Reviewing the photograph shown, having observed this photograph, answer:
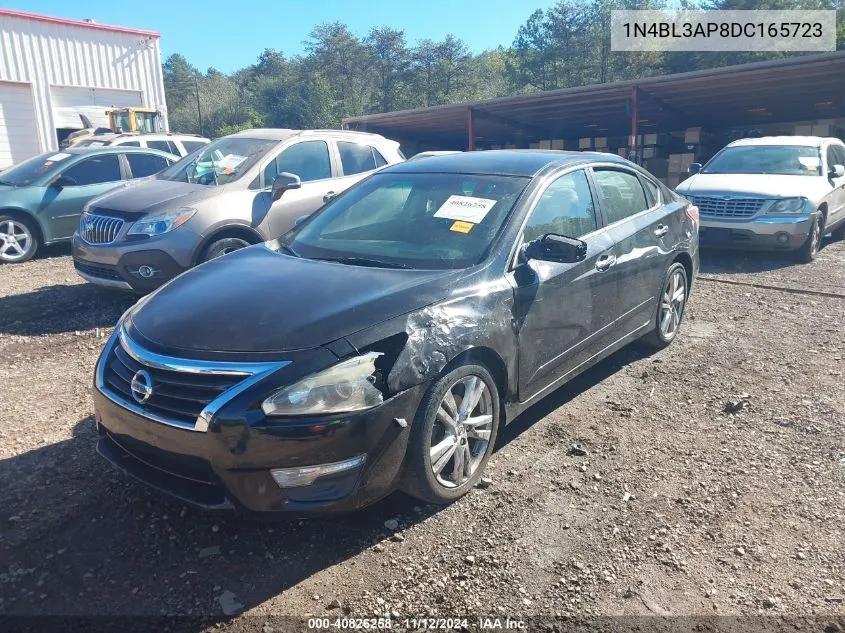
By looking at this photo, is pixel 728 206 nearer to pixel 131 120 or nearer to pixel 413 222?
pixel 413 222

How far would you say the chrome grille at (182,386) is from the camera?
101 inches

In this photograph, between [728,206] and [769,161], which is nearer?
[728,206]

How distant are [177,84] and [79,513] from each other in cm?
8126

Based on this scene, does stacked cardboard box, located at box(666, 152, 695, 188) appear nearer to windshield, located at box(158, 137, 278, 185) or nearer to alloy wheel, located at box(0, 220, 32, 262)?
windshield, located at box(158, 137, 278, 185)

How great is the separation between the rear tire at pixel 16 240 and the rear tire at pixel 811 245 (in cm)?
1059

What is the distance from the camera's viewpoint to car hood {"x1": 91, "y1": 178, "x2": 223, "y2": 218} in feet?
20.4

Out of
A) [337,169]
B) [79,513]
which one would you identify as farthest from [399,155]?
[79,513]

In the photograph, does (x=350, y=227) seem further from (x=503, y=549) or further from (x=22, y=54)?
(x=22, y=54)

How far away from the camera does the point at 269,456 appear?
2543mm

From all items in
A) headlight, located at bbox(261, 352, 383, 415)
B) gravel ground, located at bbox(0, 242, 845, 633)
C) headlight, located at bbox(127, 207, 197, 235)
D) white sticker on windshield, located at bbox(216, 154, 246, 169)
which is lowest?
gravel ground, located at bbox(0, 242, 845, 633)

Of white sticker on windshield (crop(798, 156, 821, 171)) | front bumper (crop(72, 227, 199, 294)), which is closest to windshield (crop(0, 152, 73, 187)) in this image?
front bumper (crop(72, 227, 199, 294))

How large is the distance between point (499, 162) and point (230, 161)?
3801 mm

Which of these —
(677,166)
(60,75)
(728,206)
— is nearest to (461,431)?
(728,206)

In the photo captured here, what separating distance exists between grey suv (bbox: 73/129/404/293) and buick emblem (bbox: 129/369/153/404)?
3401 millimetres
